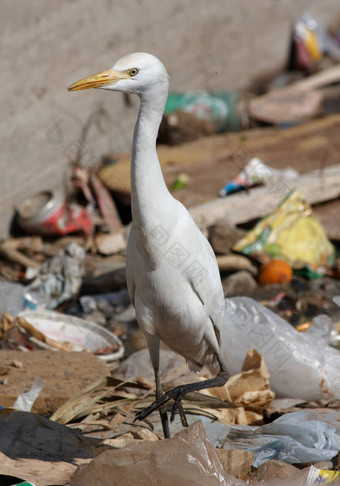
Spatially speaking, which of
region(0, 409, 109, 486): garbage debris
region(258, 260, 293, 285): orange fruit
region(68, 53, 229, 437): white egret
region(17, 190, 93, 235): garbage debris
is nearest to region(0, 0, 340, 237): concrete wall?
region(17, 190, 93, 235): garbage debris

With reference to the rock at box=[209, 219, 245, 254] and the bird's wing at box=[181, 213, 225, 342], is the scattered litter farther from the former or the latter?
the rock at box=[209, 219, 245, 254]

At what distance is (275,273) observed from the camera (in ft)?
15.8

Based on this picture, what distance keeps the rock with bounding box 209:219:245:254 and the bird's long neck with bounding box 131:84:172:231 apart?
99.6 inches

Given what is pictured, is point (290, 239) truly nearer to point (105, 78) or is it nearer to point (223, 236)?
point (223, 236)

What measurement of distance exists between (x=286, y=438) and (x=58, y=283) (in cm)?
245

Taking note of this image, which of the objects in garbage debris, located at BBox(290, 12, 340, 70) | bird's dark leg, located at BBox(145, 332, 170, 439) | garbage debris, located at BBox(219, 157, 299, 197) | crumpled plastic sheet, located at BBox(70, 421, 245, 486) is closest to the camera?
crumpled plastic sheet, located at BBox(70, 421, 245, 486)

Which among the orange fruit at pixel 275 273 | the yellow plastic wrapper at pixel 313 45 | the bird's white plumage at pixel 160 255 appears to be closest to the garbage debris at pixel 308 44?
the yellow plastic wrapper at pixel 313 45

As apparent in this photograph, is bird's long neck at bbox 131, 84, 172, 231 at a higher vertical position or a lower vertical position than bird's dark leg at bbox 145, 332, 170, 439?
higher

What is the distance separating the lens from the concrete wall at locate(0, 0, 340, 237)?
558cm

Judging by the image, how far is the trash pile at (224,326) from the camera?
2.67 meters

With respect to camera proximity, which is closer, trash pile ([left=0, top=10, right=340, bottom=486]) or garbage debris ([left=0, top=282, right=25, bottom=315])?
trash pile ([left=0, top=10, right=340, bottom=486])

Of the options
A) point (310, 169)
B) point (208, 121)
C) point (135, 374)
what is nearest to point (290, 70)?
point (208, 121)

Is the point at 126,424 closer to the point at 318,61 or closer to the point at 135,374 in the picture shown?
the point at 135,374

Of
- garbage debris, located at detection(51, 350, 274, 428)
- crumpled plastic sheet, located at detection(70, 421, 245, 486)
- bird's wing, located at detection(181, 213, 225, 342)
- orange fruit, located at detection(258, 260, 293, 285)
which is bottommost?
orange fruit, located at detection(258, 260, 293, 285)
